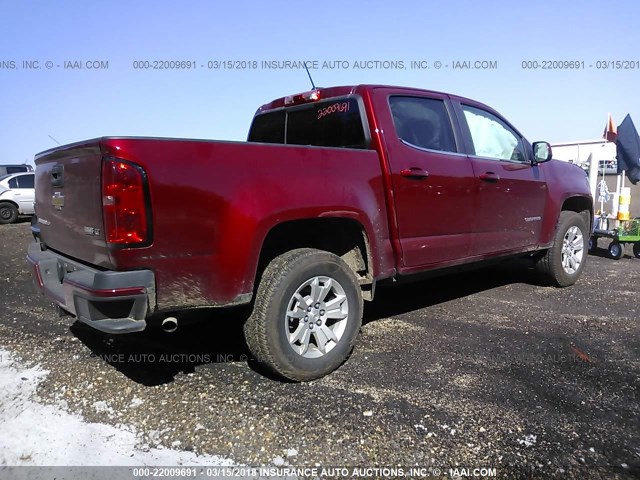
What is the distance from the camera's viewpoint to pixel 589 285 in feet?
19.8

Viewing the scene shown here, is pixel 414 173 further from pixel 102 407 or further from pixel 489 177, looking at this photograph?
pixel 102 407

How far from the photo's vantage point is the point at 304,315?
10.6ft

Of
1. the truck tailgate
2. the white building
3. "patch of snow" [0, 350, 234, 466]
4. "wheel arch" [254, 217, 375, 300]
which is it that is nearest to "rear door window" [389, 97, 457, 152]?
"wheel arch" [254, 217, 375, 300]

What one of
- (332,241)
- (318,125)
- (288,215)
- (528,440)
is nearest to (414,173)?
(332,241)

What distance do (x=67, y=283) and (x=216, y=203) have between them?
0.96 m

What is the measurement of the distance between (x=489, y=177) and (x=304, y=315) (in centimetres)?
225

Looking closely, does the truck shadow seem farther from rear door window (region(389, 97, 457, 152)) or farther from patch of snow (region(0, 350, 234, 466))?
rear door window (region(389, 97, 457, 152))

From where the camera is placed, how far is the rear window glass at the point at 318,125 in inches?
150

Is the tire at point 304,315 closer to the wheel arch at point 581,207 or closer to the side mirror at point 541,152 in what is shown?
the side mirror at point 541,152

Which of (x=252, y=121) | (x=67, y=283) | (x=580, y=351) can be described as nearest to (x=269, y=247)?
(x=67, y=283)

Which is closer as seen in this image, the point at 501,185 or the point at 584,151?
the point at 501,185

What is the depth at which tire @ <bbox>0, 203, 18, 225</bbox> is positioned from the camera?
596 inches

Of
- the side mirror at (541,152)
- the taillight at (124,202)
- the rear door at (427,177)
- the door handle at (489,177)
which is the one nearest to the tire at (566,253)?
the side mirror at (541,152)

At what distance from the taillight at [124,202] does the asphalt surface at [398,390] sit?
698 millimetres
